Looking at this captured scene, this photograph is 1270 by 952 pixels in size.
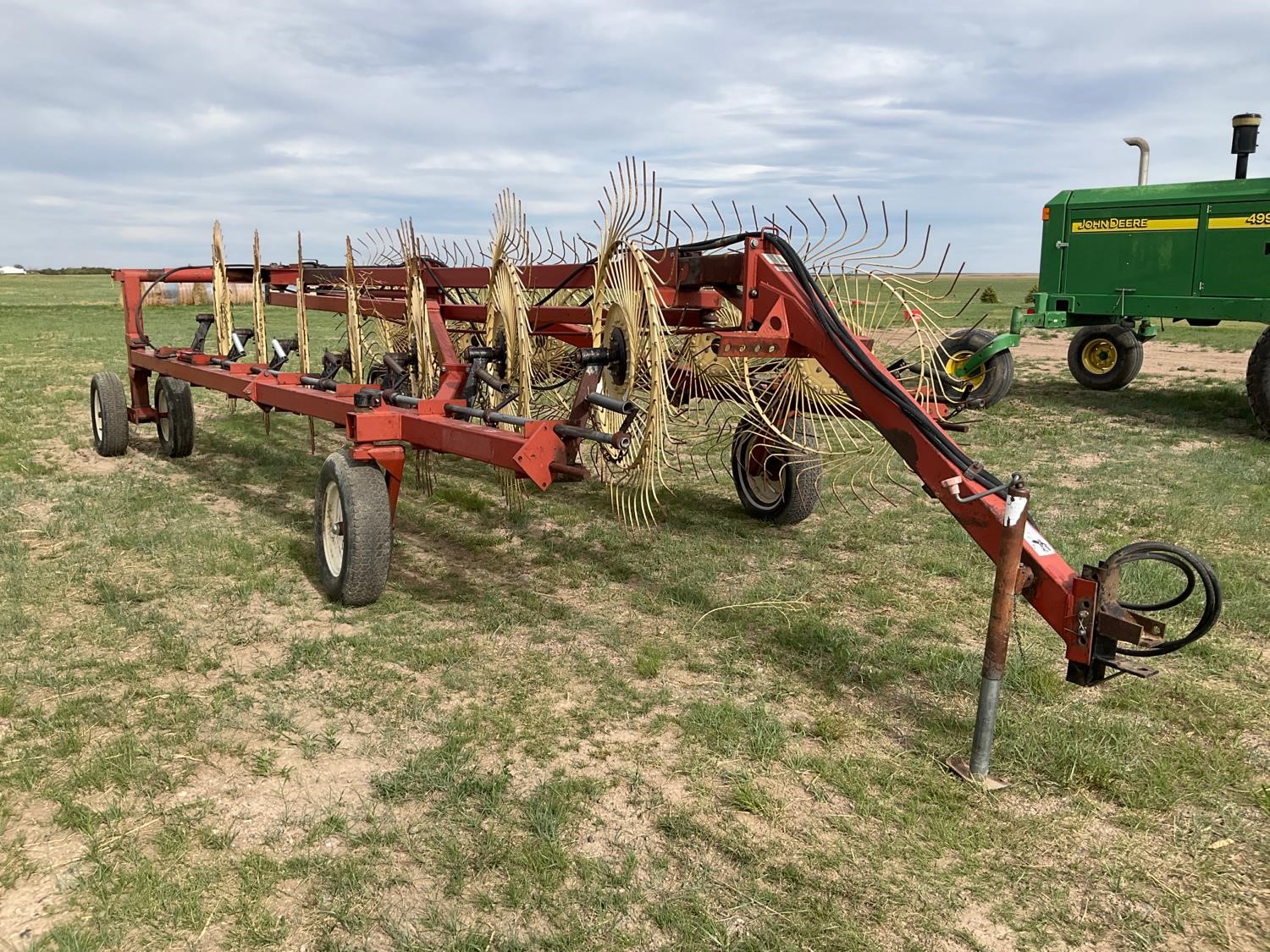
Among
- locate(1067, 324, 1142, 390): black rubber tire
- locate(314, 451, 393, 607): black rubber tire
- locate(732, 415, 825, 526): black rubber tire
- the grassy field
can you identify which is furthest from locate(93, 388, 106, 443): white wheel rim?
locate(1067, 324, 1142, 390): black rubber tire

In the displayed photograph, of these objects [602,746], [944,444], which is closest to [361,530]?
[602,746]

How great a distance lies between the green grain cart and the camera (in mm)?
9805

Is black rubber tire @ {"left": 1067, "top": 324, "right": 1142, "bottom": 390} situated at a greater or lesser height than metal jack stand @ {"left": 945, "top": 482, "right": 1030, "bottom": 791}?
greater

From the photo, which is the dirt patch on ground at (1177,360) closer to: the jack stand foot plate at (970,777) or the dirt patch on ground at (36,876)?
the jack stand foot plate at (970,777)

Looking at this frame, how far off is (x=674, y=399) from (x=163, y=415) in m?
5.50

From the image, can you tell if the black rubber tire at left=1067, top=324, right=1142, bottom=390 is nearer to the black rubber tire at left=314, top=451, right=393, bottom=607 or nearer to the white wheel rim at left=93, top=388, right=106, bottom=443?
the black rubber tire at left=314, top=451, right=393, bottom=607

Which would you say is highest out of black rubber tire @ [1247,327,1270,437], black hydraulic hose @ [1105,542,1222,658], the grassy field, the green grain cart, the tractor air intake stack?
the tractor air intake stack

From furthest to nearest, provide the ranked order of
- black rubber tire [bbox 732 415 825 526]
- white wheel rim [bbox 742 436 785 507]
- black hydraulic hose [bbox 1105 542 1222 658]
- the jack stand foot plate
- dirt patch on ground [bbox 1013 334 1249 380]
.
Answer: dirt patch on ground [bbox 1013 334 1249 380], white wheel rim [bbox 742 436 785 507], black rubber tire [bbox 732 415 825 526], the jack stand foot plate, black hydraulic hose [bbox 1105 542 1222 658]

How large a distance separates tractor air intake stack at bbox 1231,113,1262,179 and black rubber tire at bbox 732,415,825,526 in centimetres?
729

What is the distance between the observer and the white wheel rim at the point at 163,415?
8.14 meters

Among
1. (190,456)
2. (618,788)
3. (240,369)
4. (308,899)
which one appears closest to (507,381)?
(240,369)

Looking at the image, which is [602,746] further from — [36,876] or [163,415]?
[163,415]

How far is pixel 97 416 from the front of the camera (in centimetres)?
844

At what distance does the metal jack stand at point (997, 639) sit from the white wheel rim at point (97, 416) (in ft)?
25.4
